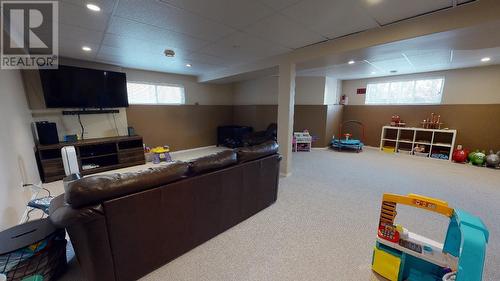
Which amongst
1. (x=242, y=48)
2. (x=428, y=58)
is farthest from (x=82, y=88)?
(x=428, y=58)

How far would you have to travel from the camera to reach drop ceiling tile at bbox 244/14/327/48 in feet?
7.43

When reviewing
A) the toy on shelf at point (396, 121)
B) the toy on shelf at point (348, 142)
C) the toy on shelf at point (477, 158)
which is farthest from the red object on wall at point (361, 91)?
the toy on shelf at point (477, 158)

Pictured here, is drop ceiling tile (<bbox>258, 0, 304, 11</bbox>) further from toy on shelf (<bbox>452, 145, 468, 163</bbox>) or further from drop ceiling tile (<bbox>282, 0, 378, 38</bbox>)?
toy on shelf (<bbox>452, 145, 468, 163</bbox>)

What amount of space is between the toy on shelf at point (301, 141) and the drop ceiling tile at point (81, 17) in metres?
4.93

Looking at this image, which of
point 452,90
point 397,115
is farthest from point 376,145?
point 452,90

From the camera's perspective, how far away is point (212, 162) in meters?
1.84

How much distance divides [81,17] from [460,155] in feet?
24.7

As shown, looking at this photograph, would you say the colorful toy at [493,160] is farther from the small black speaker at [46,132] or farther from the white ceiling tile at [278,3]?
the small black speaker at [46,132]

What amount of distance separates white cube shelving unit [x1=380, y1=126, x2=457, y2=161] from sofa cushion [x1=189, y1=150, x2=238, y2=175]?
573cm

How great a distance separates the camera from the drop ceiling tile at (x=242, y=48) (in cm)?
282

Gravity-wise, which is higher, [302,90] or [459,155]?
[302,90]
